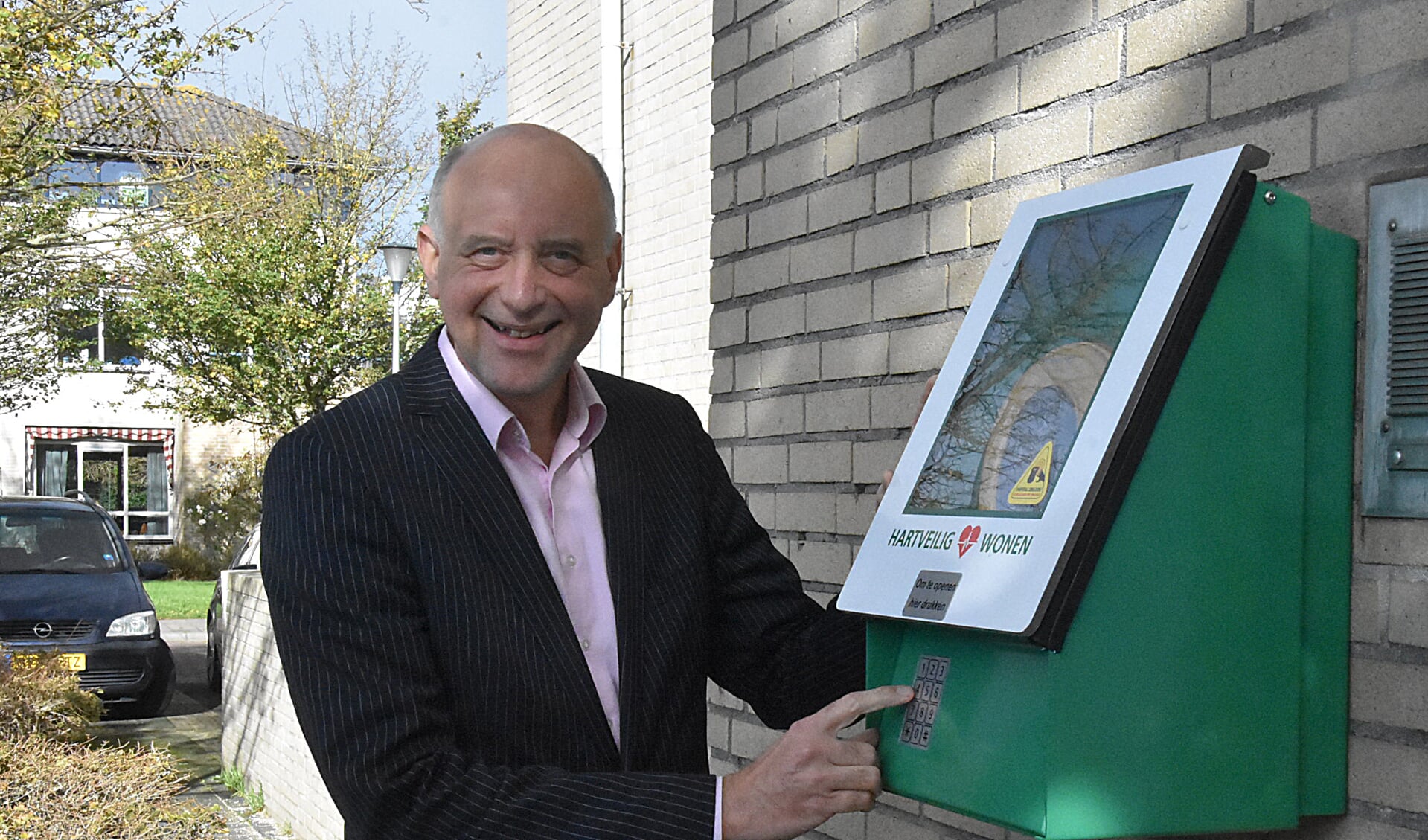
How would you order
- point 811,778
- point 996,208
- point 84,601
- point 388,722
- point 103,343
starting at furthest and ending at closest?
point 103,343
point 84,601
point 996,208
point 388,722
point 811,778

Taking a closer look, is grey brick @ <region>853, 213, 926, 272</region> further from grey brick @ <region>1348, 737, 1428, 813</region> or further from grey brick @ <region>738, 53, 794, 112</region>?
grey brick @ <region>1348, 737, 1428, 813</region>

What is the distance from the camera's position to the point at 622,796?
6.97 feet

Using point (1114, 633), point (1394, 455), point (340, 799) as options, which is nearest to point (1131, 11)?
point (1394, 455)

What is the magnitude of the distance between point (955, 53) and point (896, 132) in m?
0.23

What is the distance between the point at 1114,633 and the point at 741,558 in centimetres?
109

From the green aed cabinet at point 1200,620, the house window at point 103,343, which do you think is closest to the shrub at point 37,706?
the green aed cabinet at point 1200,620

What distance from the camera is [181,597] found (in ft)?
74.0

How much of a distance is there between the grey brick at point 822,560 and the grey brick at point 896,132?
668 mm

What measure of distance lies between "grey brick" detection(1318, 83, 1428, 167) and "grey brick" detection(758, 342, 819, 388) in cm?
136

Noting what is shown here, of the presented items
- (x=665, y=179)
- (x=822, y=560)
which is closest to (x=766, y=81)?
(x=822, y=560)

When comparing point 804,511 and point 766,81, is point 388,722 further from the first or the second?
point 766,81

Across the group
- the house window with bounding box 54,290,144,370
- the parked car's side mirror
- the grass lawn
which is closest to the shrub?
the parked car's side mirror

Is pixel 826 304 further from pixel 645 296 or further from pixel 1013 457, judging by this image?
pixel 645 296

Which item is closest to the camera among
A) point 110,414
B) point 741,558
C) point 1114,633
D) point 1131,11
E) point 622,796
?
point 1114,633
